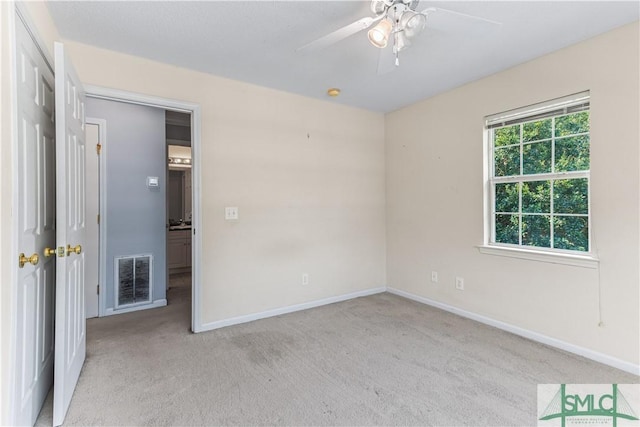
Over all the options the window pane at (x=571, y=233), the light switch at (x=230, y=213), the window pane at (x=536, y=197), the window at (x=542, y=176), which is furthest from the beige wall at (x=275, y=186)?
the window pane at (x=571, y=233)

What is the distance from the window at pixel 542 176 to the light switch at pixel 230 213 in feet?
8.20

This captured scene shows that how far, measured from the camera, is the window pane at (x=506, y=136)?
2.92 meters

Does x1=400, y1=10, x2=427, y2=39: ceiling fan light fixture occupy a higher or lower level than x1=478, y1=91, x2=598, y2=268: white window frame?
higher

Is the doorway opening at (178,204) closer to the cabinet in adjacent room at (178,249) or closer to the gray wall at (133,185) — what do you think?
the cabinet in adjacent room at (178,249)

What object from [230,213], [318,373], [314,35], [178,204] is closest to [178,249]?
[178,204]

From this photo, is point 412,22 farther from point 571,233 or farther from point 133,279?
point 133,279

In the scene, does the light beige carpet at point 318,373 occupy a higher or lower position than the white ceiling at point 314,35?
lower

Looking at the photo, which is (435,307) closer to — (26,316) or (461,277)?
(461,277)

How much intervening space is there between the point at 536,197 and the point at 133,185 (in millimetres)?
4078

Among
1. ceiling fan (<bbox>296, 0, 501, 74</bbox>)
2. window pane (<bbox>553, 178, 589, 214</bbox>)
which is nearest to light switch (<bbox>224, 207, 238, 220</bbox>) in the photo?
ceiling fan (<bbox>296, 0, 501, 74</bbox>)

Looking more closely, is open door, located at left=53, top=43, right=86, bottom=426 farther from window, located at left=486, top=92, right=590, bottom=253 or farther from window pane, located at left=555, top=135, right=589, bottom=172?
window pane, located at left=555, top=135, right=589, bottom=172

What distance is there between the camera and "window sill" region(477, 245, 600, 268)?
2389 millimetres

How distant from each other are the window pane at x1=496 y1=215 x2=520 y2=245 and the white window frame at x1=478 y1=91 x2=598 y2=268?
0.04 meters

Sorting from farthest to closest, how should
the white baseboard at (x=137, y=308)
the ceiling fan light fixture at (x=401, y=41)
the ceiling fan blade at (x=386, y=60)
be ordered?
1. the white baseboard at (x=137, y=308)
2. the ceiling fan blade at (x=386, y=60)
3. the ceiling fan light fixture at (x=401, y=41)
